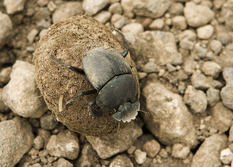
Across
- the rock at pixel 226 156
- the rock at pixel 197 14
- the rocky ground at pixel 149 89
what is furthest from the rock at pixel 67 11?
the rock at pixel 226 156

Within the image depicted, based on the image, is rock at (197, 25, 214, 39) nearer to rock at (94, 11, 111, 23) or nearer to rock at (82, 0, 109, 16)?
rock at (94, 11, 111, 23)

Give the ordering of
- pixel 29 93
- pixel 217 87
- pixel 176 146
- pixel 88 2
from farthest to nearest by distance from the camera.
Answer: pixel 88 2
pixel 217 87
pixel 176 146
pixel 29 93

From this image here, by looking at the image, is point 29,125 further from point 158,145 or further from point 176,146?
point 176,146

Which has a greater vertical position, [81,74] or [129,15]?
[81,74]

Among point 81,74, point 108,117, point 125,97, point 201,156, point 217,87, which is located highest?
point 81,74

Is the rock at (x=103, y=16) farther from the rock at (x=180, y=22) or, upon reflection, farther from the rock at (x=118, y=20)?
the rock at (x=180, y=22)

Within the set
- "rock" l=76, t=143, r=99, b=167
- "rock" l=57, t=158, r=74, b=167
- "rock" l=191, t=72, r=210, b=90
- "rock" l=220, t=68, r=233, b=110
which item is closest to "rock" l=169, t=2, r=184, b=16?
"rock" l=191, t=72, r=210, b=90

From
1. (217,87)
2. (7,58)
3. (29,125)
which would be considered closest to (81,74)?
(29,125)
